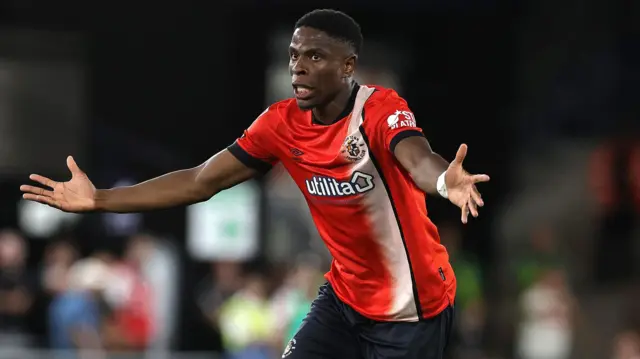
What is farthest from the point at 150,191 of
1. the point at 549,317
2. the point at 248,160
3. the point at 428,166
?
the point at 549,317

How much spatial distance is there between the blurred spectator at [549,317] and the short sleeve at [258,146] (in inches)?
348

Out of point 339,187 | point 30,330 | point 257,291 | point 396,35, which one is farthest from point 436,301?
point 396,35

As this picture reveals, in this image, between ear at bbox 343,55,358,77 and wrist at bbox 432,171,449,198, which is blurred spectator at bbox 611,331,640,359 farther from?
wrist at bbox 432,171,449,198

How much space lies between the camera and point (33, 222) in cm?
1694

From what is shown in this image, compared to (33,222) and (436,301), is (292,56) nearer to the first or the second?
(436,301)

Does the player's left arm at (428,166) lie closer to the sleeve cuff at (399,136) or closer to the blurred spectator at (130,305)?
the sleeve cuff at (399,136)

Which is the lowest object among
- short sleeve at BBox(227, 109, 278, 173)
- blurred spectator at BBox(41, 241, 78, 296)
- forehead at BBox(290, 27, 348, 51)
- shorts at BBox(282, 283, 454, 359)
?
blurred spectator at BBox(41, 241, 78, 296)

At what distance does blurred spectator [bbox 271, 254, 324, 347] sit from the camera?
12617mm

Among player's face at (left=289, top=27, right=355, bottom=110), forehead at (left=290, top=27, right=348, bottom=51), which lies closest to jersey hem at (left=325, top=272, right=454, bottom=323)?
player's face at (left=289, top=27, right=355, bottom=110)

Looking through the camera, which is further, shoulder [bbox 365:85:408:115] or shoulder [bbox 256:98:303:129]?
shoulder [bbox 256:98:303:129]

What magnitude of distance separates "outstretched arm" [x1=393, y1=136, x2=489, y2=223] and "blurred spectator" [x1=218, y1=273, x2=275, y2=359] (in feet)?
26.5

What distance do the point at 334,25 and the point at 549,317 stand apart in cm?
943

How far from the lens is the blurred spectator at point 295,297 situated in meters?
12.6

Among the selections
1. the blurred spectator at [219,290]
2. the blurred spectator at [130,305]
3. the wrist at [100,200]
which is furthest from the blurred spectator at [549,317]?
the wrist at [100,200]
